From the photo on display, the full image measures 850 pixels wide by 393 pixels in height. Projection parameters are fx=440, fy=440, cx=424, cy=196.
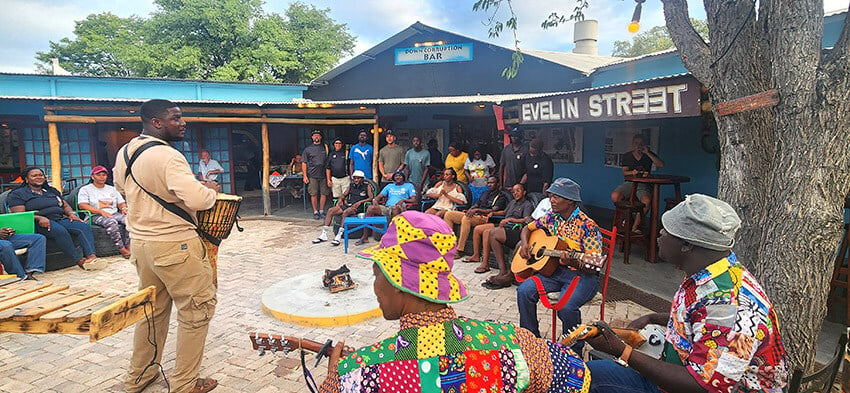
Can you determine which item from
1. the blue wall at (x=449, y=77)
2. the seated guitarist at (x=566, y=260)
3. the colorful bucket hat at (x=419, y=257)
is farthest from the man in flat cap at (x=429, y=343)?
the blue wall at (x=449, y=77)

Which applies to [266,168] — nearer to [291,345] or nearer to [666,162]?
[666,162]

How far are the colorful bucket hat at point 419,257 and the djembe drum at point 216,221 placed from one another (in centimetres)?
212

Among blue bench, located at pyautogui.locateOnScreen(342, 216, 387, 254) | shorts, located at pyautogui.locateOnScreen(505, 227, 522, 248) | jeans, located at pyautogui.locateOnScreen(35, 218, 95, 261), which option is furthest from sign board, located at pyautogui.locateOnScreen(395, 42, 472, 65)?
jeans, located at pyautogui.locateOnScreen(35, 218, 95, 261)

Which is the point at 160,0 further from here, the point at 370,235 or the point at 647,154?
the point at 647,154

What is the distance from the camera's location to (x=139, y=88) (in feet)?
42.9

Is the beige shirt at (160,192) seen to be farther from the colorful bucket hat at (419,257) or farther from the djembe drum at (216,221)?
the colorful bucket hat at (419,257)

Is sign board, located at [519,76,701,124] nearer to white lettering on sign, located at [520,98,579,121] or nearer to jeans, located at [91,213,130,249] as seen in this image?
white lettering on sign, located at [520,98,579,121]

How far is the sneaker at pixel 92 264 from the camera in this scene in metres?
6.23

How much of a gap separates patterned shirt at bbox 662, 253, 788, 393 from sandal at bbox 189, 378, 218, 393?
305cm

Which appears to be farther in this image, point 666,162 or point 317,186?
point 317,186

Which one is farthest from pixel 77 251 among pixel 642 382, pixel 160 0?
pixel 160 0

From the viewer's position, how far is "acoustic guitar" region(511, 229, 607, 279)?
3.52m

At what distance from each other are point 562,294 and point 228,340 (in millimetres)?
3017

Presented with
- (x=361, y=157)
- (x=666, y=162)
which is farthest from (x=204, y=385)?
(x=666, y=162)
